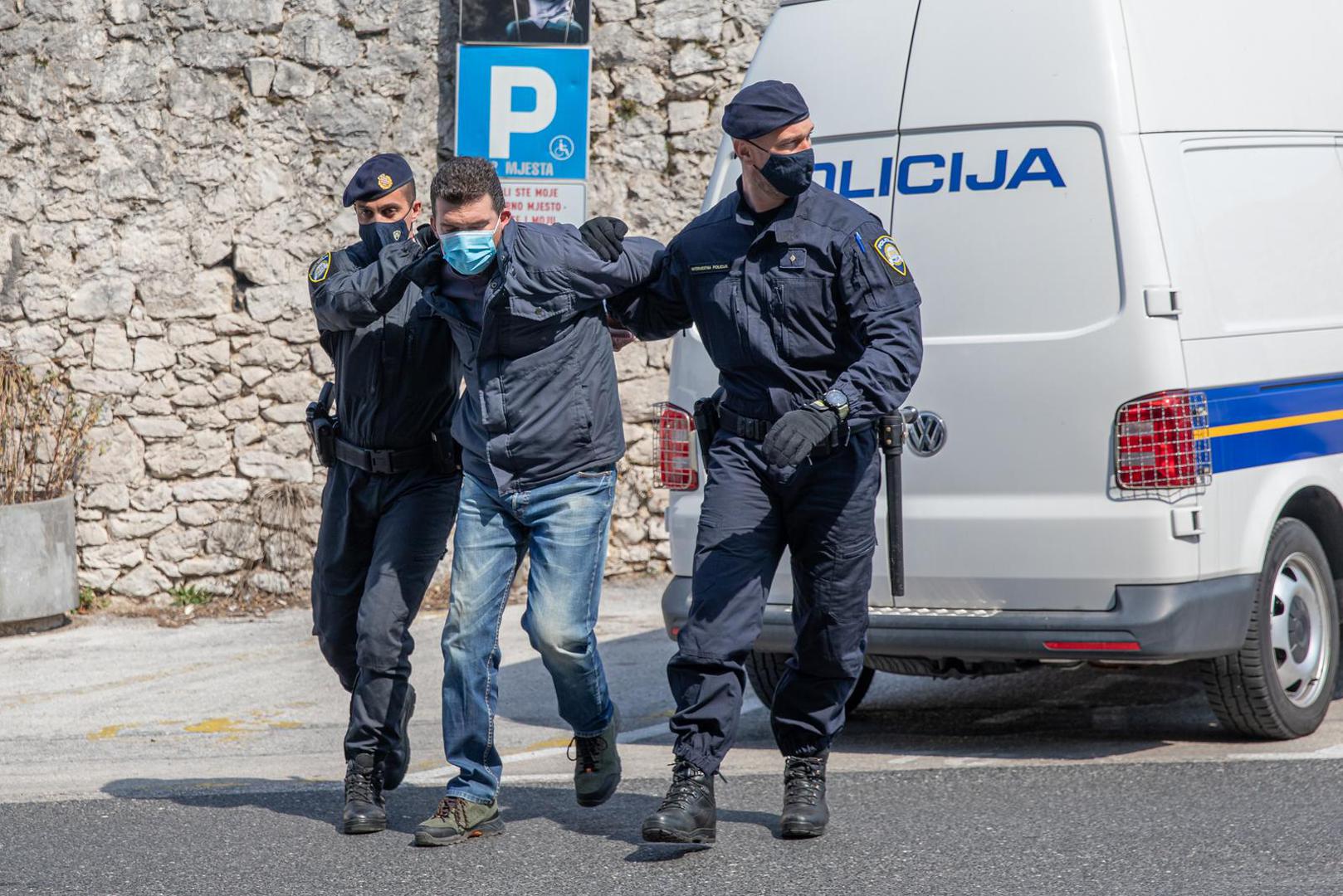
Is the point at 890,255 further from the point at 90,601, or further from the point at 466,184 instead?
the point at 90,601

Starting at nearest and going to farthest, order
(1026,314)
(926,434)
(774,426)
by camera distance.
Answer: (774,426)
(1026,314)
(926,434)

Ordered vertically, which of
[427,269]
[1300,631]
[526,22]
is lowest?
[1300,631]

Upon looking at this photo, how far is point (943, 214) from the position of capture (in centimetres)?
575

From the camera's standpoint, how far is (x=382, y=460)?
16.6ft

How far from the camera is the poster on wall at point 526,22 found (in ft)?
31.4

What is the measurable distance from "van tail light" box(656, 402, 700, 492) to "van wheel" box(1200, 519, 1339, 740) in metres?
1.84

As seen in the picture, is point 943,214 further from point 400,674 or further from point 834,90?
point 400,674

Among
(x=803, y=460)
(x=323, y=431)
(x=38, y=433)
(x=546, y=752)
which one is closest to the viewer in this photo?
(x=803, y=460)

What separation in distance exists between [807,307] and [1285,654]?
2.37 meters

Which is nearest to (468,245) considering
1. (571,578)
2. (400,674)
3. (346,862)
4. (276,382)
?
(571,578)

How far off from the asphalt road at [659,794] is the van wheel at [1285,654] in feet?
0.47

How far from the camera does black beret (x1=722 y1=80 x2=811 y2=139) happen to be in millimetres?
4633

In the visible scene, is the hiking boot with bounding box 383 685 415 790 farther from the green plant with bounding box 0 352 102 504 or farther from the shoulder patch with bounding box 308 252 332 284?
the green plant with bounding box 0 352 102 504

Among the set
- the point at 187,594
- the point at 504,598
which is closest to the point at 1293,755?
the point at 504,598
